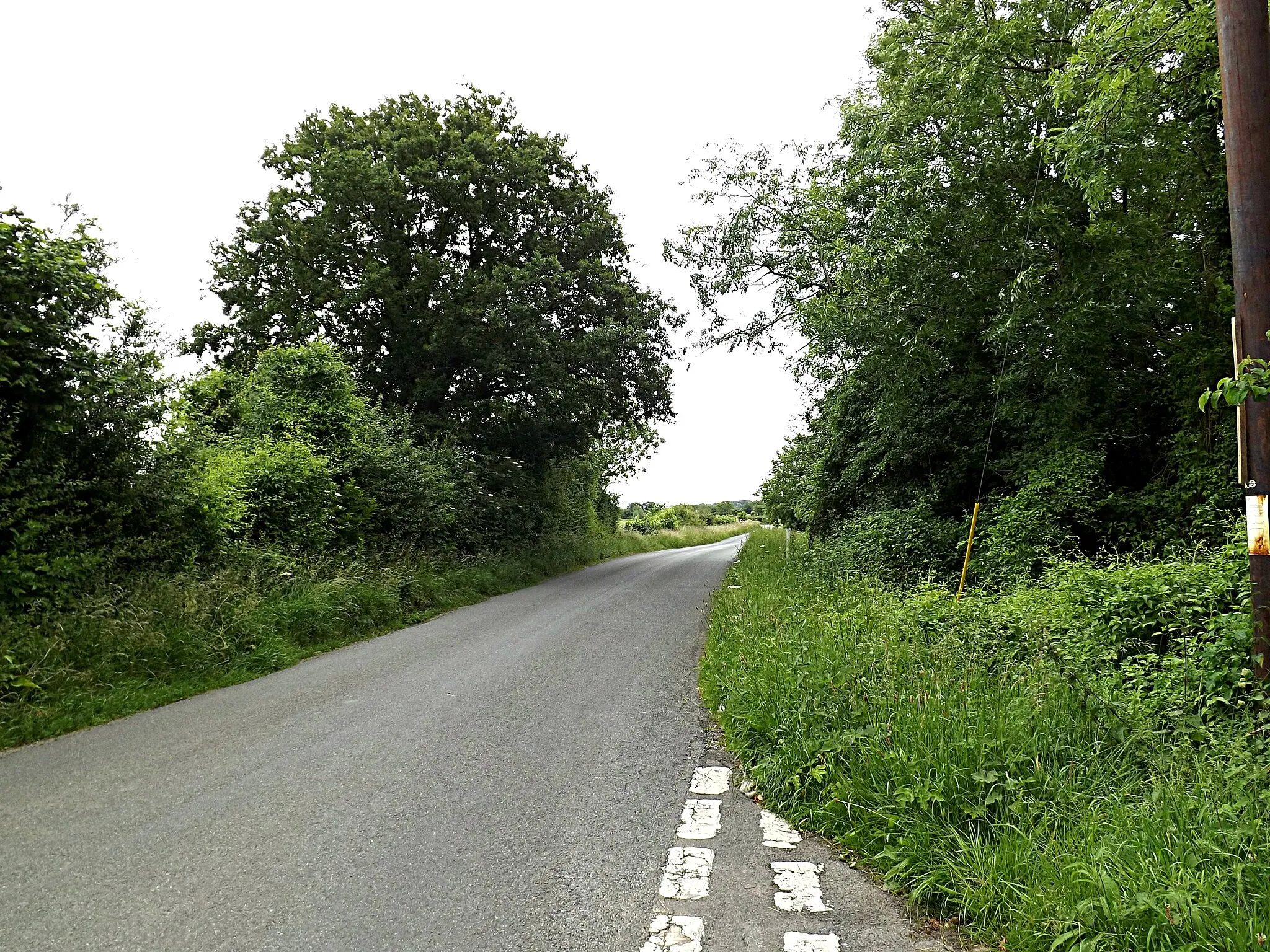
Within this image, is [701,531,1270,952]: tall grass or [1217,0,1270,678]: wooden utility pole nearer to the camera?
[701,531,1270,952]: tall grass

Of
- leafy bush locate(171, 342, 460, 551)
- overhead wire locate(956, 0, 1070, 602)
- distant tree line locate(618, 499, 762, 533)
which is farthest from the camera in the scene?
distant tree line locate(618, 499, 762, 533)

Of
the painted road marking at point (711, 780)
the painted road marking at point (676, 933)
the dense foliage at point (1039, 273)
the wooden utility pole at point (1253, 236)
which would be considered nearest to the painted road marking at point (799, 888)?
the painted road marking at point (676, 933)

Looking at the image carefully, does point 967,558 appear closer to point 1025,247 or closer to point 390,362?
point 1025,247

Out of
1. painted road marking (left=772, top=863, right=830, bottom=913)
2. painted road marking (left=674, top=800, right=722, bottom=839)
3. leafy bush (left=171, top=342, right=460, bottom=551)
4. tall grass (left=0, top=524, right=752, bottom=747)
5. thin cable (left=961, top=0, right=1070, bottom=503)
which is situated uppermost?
thin cable (left=961, top=0, right=1070, bottom=503)

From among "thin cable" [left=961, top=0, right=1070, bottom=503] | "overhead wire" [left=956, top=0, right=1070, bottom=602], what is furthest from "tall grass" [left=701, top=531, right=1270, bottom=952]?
"thin cable" [left=961, top=0, right=1070, bottom=503]

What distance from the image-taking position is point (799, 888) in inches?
114

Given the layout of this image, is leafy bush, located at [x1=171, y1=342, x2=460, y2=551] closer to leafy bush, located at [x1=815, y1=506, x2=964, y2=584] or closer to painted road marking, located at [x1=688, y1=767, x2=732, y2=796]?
painted road marking, located at [x1=688, y1=767, x2=732, y2=796]

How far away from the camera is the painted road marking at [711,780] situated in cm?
396

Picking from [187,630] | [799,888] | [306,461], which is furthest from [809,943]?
[306,461]

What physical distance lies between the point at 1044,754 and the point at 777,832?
1369 millimetres

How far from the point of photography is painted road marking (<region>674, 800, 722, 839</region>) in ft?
11.1

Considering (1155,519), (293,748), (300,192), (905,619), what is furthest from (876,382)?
(300,192)

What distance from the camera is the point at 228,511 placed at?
9.23 metres

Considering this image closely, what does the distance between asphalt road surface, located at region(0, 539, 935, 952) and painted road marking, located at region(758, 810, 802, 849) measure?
0.25ft
